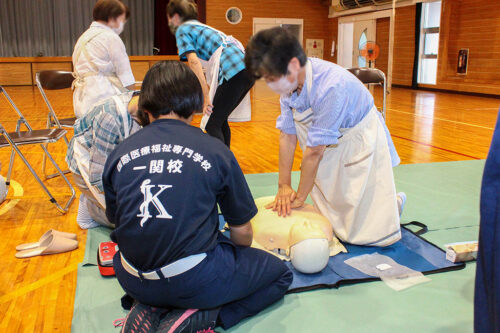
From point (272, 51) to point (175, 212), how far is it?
646 millimetres

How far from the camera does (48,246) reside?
198cm

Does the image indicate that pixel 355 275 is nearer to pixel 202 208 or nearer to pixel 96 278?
pixel 202 208

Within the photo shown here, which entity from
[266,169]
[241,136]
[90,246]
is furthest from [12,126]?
[90,246]

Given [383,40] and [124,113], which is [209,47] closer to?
[124,113]

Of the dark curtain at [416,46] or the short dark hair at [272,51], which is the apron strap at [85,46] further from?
the dark curtain at [416,46]

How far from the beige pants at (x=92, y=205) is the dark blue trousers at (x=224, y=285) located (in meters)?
0.84

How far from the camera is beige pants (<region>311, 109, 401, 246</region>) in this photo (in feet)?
6.13

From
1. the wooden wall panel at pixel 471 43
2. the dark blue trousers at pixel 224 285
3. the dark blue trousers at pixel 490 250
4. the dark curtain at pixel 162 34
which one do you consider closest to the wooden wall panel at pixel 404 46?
the wooden wall panel at pixel 471 43

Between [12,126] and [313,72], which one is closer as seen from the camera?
[313,72]

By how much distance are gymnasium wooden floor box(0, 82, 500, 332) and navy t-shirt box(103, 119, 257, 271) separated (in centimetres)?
54

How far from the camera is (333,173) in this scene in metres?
1.96

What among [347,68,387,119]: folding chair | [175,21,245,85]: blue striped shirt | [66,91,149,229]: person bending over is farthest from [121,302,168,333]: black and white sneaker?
[347,68,387,119]: folding chair

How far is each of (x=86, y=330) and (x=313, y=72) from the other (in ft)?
Result: 4.08

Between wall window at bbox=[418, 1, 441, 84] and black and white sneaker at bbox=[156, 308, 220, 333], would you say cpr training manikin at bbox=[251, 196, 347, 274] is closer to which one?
black and white sneaker at bbox=[156, 308, 220, 333]
